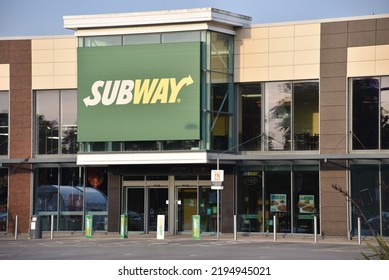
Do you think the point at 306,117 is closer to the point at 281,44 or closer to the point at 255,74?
the point at 255,74

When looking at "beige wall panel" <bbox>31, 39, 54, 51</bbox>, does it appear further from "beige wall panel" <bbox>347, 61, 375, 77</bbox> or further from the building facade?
"beige wall panel" <bbox>347, 61, 375, 77</bbox>

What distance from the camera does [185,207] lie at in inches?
1468

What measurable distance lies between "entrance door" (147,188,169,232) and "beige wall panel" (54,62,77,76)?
6271mm

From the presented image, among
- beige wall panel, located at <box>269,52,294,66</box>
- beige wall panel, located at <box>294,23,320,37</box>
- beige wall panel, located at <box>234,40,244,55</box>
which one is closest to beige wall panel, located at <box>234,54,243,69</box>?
beige wall panel, located at <box>234,40,244,55</box>

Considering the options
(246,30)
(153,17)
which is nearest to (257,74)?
(246,30)

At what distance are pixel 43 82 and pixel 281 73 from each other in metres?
10.8

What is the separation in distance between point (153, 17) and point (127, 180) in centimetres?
735

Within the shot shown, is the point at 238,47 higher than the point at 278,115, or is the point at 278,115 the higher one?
the point at 238,47

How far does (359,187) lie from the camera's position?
113 ft

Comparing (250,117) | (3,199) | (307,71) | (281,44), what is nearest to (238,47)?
(281,44)

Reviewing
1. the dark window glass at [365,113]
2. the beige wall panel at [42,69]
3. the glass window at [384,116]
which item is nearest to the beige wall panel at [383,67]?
the dark window glass at [365,113]
